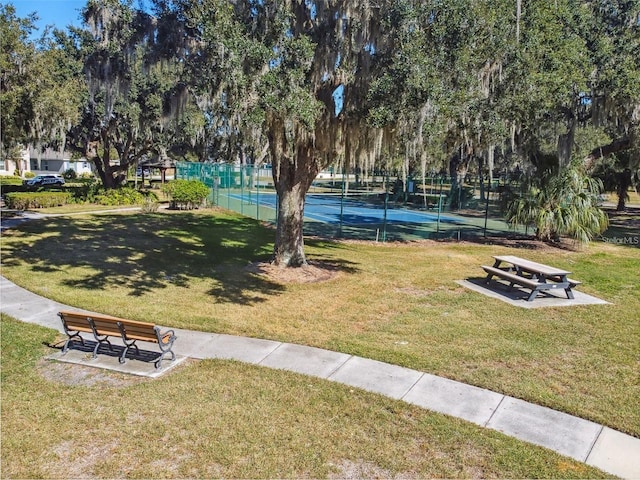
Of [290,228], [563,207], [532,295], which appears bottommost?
[532,295]

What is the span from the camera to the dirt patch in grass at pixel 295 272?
36.7 ft

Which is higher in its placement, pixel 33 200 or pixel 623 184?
pixel 623 184

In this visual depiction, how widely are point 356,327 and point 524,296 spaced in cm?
430

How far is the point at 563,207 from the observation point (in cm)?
1644

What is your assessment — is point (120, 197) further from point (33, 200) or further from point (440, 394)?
point (440, 394)

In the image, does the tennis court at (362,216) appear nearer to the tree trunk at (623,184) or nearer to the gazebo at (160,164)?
the tree trunk at (623,184)

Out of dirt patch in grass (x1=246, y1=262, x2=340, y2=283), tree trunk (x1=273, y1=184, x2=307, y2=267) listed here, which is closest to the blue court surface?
dirt patch in grass (x1=246, y1=262, x2=340, y2=283)

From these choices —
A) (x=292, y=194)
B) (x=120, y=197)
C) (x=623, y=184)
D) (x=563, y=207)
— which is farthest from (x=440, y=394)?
(x=623, y=184)

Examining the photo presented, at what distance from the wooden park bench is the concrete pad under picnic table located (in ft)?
22.0

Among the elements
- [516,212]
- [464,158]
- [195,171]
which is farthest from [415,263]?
[195,171]

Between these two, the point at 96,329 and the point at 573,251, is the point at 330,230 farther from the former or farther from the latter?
the point at 96,329

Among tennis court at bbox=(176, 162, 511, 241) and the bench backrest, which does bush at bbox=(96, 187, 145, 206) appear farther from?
the bench backrest

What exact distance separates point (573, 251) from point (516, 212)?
7.06 ft

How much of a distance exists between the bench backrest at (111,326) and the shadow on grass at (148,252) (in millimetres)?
2934
